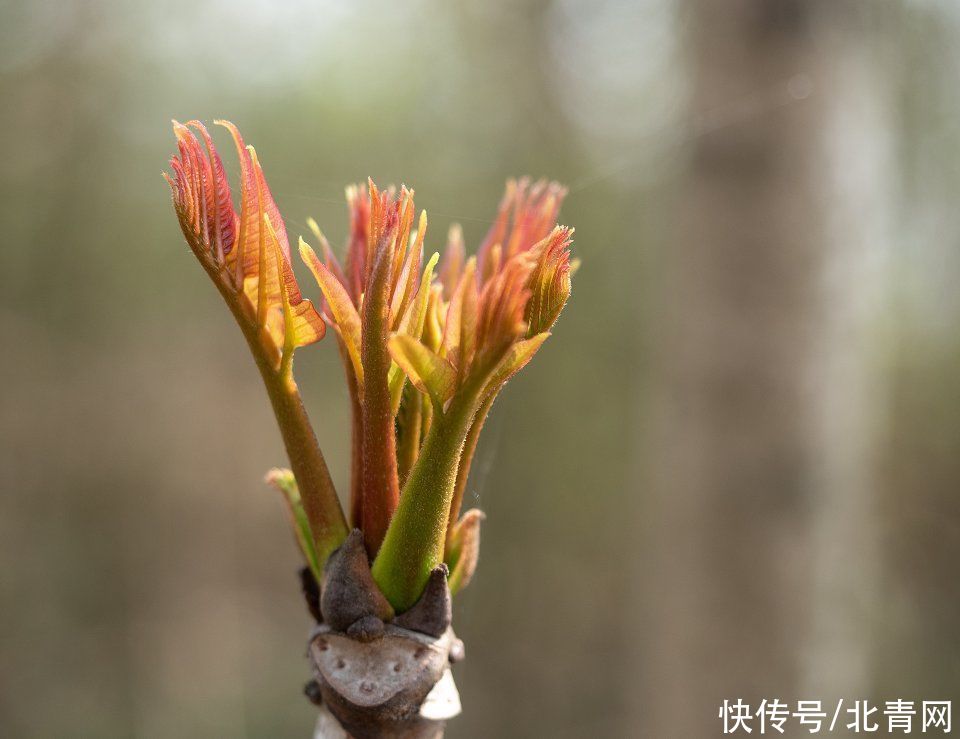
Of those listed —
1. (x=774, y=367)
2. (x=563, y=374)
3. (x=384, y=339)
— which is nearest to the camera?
(x=384, y=339)

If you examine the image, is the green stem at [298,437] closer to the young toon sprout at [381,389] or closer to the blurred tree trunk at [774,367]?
the young toon sprout at [381,389]

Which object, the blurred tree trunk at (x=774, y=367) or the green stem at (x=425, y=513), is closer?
the green stem at (x=425, y=513)

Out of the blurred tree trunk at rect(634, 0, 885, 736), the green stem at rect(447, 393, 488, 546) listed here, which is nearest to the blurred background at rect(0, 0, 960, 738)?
the blurred tree trunk at rect(634, 0, 885, 736)

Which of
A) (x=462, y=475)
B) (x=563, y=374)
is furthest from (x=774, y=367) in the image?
(x=563, y=374)

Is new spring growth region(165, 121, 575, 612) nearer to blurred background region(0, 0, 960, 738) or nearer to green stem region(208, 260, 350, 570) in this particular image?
green stem region(208, 260, 350, 570)

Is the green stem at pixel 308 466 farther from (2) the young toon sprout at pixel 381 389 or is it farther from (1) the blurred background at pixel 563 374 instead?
(1) the blurred background at pixel 563 374

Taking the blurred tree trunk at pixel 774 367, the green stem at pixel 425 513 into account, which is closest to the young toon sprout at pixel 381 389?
the green stem at pixel 425 513

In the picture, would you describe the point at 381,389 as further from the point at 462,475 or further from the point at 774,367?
the point at 774,367
